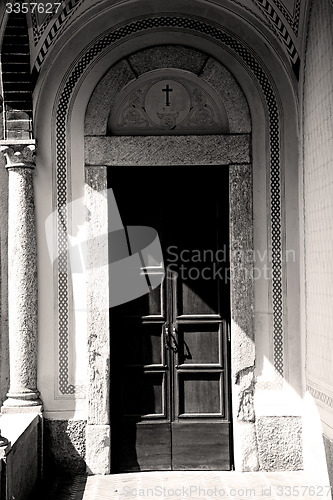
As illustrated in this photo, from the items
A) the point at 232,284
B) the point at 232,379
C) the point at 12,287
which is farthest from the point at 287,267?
the point at 12,287

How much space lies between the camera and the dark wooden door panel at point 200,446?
700 cm

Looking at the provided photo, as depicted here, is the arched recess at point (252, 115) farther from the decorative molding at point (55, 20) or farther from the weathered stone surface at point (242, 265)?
the decorative molding at point (55, 20)

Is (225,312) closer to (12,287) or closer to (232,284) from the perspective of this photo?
(232,284)

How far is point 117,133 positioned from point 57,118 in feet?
1.81

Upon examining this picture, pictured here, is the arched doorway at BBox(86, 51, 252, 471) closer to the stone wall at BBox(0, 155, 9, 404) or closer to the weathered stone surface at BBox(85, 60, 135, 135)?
the weathered stone surface at BBox(85, 60, 135, 135)

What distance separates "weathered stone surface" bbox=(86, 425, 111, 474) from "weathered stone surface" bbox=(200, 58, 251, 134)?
2.90 m

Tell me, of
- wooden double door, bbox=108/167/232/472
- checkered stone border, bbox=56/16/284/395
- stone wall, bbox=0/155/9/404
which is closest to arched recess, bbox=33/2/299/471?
checkered stone border, bbox=56/16/284/395

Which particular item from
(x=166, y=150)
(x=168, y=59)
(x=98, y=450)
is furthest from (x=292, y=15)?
(x=98, y=450)

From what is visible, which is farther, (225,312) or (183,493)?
(225,312)

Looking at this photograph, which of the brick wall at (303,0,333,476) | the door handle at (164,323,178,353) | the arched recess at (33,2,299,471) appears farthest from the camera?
the door handle at (164,323,178,353)

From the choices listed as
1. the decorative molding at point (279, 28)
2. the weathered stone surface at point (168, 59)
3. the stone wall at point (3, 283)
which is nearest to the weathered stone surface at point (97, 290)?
the stone wall at point (3, 283)

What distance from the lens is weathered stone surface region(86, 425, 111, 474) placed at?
685cm

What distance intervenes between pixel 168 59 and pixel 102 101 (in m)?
0.71

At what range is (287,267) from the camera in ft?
22.9
